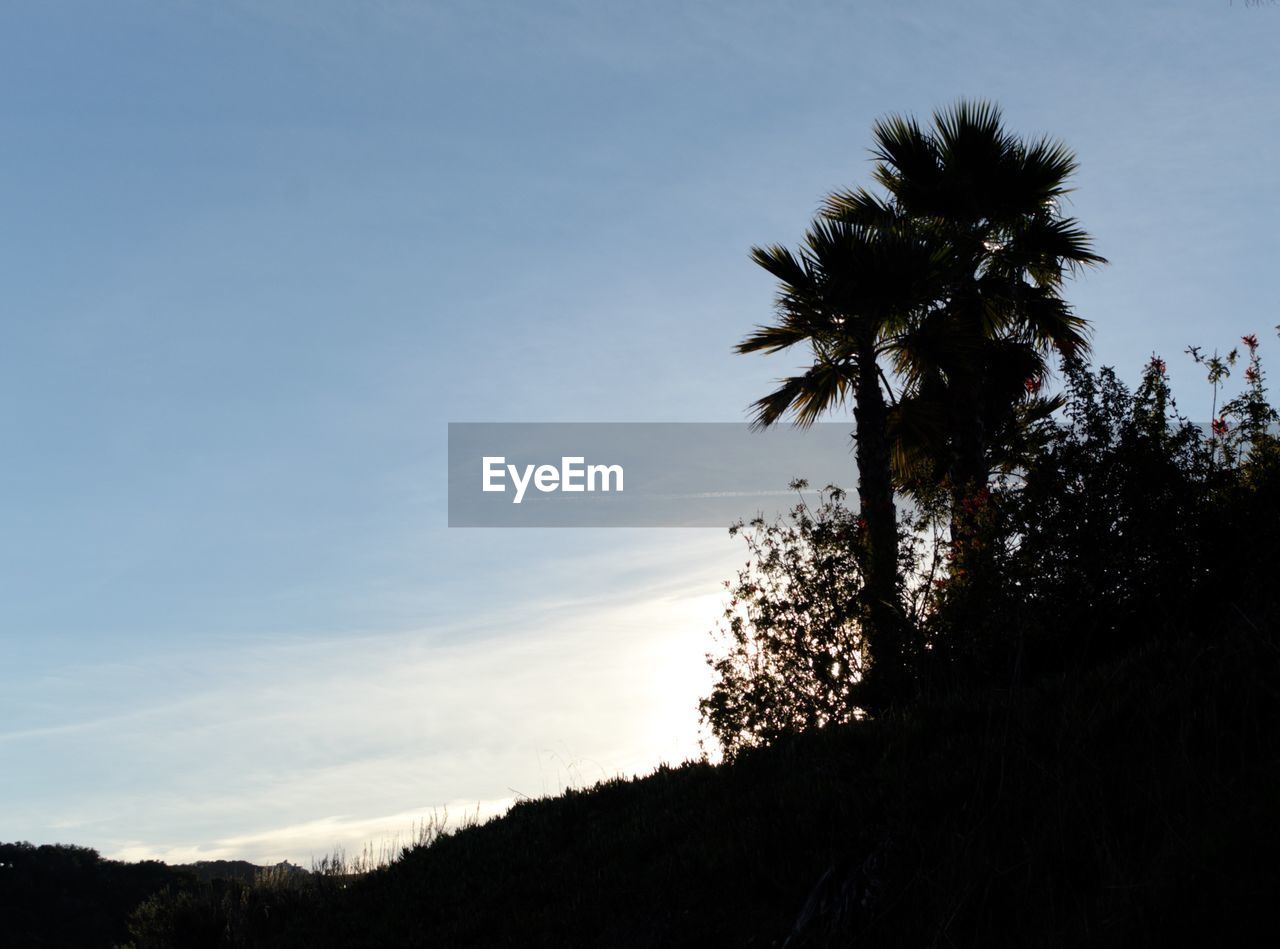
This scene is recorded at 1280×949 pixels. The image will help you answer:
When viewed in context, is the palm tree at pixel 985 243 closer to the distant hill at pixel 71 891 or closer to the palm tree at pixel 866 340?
the palm tree at pixel 866 340

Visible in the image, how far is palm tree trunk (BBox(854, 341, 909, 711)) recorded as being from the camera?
52.4ft

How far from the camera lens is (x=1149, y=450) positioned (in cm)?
1439

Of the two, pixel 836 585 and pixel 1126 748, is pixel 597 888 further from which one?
pixel 836 585

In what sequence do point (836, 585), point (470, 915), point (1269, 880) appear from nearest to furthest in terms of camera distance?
point (1269, 880), point (470, 915), point (836, 585)

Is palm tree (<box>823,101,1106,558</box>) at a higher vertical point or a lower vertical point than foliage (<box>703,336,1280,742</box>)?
higher

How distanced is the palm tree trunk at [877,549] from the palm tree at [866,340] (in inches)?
0.6

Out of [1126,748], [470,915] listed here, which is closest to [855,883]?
[1126,748]

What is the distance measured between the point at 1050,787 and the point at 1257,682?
5.11 feet

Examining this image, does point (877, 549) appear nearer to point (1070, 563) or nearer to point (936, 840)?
point (1070, 563)

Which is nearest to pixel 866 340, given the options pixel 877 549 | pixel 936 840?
pixel 877 549

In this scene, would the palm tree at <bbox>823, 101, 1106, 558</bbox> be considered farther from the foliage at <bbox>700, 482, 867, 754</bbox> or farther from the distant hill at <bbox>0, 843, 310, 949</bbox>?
the distant hill at <bbox>0, 843, 310, 949</bbox>

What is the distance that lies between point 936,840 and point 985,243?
15.1 metres

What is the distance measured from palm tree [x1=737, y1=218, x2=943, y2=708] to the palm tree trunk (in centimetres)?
2

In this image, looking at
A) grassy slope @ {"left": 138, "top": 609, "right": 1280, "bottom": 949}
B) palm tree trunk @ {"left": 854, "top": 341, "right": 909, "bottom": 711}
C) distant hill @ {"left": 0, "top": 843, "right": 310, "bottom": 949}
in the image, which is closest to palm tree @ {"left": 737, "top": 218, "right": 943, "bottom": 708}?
palm tree trunk @ {"left": 854, "top": 341, "right": 909, "bottom": 711}
